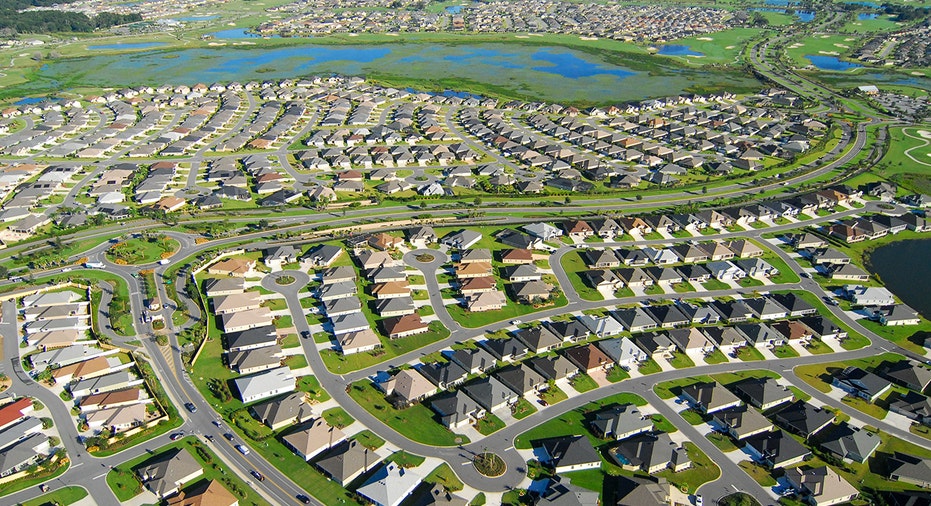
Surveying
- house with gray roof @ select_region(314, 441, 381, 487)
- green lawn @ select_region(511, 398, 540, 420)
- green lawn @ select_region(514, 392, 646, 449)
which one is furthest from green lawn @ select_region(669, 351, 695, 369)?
house with gray roof @ select_region(314, 441, 381, 487)

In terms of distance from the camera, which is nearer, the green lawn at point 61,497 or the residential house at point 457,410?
the green lawn at point 61,497

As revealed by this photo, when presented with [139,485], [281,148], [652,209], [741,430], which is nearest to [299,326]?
[139,485]

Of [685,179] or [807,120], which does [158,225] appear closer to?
[685,179]

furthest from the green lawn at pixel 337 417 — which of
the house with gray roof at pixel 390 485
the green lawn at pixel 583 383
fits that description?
the green lawn at pixel 583 383

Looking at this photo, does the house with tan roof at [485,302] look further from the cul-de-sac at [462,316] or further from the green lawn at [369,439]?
the green lawn at [369,439]

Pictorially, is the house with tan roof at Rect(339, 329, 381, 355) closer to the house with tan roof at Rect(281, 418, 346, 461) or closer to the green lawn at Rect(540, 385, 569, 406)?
the house with tan roof at Rect(281, 418, 346, 461)

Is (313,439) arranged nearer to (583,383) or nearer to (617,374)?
(583,383)

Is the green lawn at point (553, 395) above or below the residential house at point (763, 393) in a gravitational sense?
above
